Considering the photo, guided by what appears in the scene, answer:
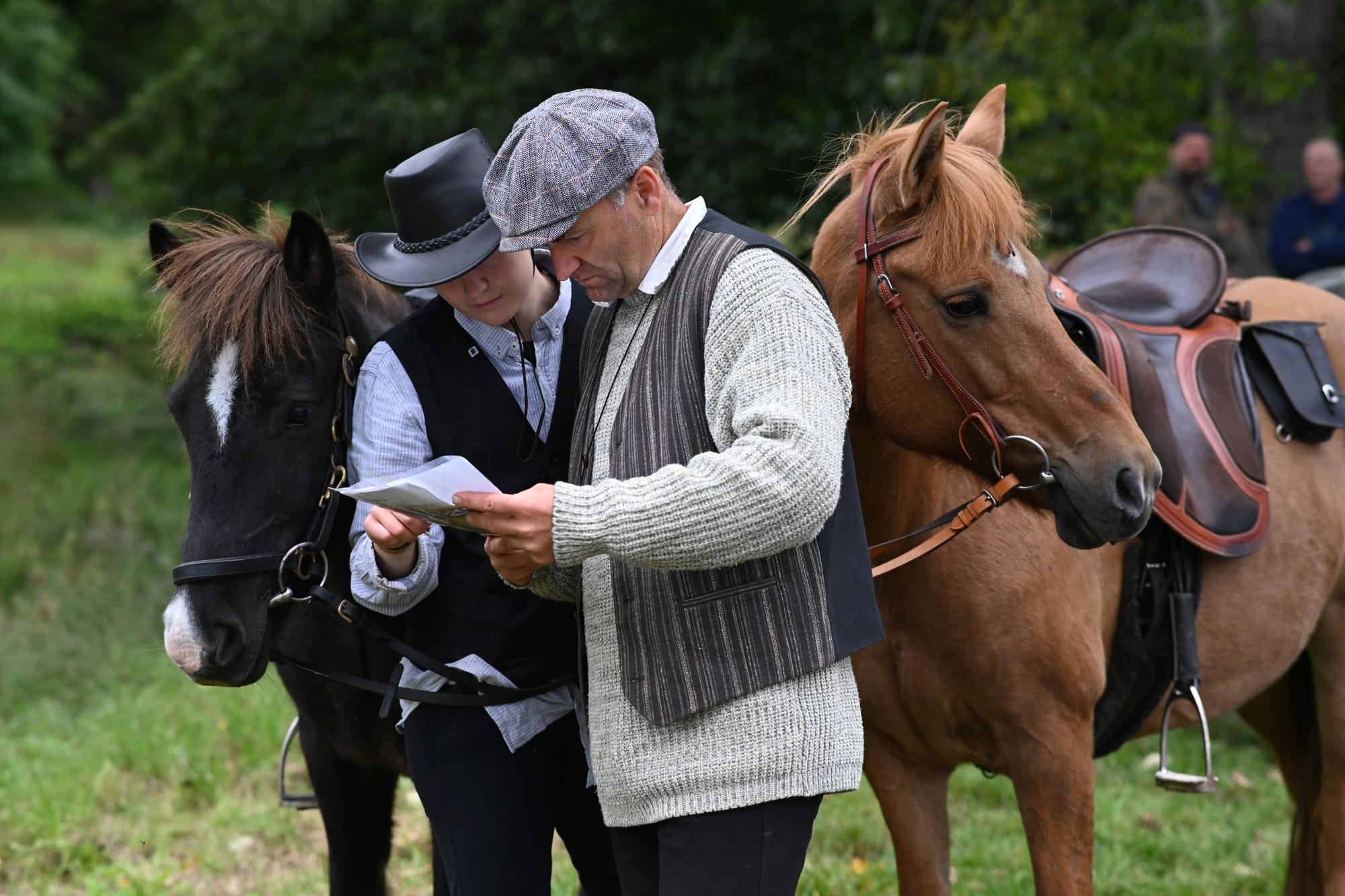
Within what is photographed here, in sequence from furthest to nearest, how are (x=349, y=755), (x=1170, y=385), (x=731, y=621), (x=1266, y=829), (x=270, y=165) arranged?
1. (x=270, y=165)
2. (x=1266, y=829)
3. (x=1170, y=385)
4. (x=349, y=755)
5. (x=731, y=621)

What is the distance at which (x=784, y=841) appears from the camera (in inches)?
74.9

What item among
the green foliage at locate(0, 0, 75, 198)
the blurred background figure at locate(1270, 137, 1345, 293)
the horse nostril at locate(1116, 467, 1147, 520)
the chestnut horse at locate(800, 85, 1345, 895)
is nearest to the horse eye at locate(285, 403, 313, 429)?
the chestnut horse at locate(800, 85, 1345, 895)

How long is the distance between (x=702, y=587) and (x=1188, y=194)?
5920 mm

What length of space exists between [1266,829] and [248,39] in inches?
326

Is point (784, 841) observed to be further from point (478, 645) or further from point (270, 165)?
point (270, 165)

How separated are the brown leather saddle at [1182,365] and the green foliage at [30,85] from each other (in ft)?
85.5

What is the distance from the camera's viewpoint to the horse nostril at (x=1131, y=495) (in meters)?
2.20

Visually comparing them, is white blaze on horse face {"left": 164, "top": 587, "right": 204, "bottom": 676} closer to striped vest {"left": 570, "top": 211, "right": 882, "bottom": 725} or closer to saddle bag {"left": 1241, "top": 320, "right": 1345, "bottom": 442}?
striped vest {"left": 570, "top": 211, "right": 882, "bottom": 725}

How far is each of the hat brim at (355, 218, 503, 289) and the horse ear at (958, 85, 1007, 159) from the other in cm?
104

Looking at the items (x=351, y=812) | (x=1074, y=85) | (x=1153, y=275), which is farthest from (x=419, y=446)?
(x=1074, y=85)

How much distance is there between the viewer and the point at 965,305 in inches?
89.1

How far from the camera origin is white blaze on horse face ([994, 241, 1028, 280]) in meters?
2.27

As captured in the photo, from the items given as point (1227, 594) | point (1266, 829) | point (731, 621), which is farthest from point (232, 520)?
point (1266, 829)

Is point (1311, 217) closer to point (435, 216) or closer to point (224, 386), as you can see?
point (435, 216)
